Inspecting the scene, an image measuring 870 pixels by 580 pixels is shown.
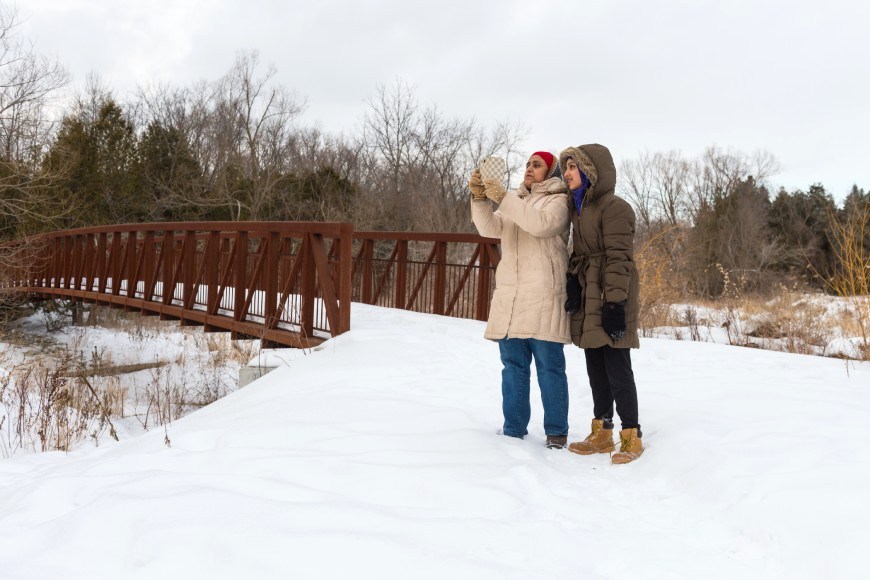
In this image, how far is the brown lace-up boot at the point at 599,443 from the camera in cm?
421

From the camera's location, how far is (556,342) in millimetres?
4113

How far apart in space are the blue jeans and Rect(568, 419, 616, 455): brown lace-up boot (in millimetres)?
114

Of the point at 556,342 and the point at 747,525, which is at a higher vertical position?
the point at 556,342

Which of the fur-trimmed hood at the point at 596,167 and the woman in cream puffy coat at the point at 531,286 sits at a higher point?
the fur-trimmed hood at the point at 596,167

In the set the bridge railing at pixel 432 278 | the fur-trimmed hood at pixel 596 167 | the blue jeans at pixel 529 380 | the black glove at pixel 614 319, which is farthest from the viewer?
the bridge railing at pixel 432 278

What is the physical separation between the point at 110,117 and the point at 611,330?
3206cm

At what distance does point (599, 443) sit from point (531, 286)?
1.01 m

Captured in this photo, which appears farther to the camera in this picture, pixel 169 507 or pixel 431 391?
pixel 431 391

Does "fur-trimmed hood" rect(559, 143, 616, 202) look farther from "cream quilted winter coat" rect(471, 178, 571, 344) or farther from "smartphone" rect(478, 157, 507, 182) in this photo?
"smartphone" rect(478, 157, 507, 182)

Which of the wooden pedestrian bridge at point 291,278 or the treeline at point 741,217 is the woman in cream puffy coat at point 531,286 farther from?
the treeline at point 741,217

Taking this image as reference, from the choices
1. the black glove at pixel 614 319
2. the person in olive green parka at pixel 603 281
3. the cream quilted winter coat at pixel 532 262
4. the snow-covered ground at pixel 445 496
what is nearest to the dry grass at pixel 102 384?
the snow-covered ground at pixel 445 496

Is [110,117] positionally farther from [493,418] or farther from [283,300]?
[493,418]

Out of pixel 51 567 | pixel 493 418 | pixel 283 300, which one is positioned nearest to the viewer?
pixel 51 567

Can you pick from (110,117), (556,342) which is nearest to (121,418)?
(556,342)
